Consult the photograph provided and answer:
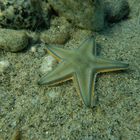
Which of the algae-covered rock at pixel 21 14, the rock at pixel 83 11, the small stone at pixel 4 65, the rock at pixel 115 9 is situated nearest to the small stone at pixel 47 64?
the small stone at pixel 4 65

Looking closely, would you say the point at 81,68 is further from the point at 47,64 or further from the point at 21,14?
the point at 21,14

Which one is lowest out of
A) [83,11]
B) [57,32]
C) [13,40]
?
[57,32]

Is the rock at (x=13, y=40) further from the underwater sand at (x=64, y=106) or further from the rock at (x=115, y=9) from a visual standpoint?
the rock at (x=115, y=9)

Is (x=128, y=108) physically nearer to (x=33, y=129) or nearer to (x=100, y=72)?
(x=100, y=72)

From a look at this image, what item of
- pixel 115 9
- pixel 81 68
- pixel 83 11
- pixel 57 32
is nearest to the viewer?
pixel 81 68

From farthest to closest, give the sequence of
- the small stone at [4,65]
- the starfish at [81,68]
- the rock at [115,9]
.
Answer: the rock at [115,9] → the small stone at [4,65] → the starfish at [81,68]

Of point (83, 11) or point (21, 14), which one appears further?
point (83, 11)

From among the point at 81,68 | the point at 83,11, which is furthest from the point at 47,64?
the point at 83,11
